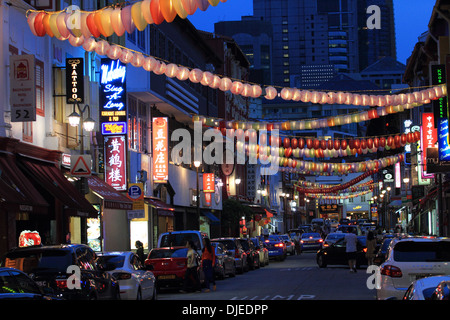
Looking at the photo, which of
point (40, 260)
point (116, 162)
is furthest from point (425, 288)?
point (116, 162)

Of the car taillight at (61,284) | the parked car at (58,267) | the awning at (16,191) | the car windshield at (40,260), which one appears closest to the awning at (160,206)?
the awning at (16,191)

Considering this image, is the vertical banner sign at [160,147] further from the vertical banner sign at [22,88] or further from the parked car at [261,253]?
the vertical banner sign at [22,88]

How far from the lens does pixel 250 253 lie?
3969cm

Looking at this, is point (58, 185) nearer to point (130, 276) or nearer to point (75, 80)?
point (75, 80)

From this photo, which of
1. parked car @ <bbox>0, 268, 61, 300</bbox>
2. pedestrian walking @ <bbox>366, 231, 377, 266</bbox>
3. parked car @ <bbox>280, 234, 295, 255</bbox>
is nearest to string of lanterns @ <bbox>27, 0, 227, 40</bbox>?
parked car @ <bbox>0, 268, 61, 300</bbox>

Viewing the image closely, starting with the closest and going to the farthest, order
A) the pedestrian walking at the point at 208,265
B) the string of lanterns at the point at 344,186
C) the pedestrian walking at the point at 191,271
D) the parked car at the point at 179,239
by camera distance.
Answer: the pedestrian walking at the point at 191,271, the pedestrian walking at the point at 208,265, the parked car at the point at 179,239, the string of lanterns at the point at 344,186

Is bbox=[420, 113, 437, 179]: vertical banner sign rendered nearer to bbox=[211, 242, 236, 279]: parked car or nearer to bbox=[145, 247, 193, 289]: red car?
bbox=[211, 242, 236, 279]: parked car

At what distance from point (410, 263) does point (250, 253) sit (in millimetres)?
23663

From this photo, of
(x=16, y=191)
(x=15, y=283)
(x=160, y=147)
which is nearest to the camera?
(x=15, y=283)

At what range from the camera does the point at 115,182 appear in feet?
116

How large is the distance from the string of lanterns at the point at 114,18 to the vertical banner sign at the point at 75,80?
650 cm

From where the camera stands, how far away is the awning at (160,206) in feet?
137
